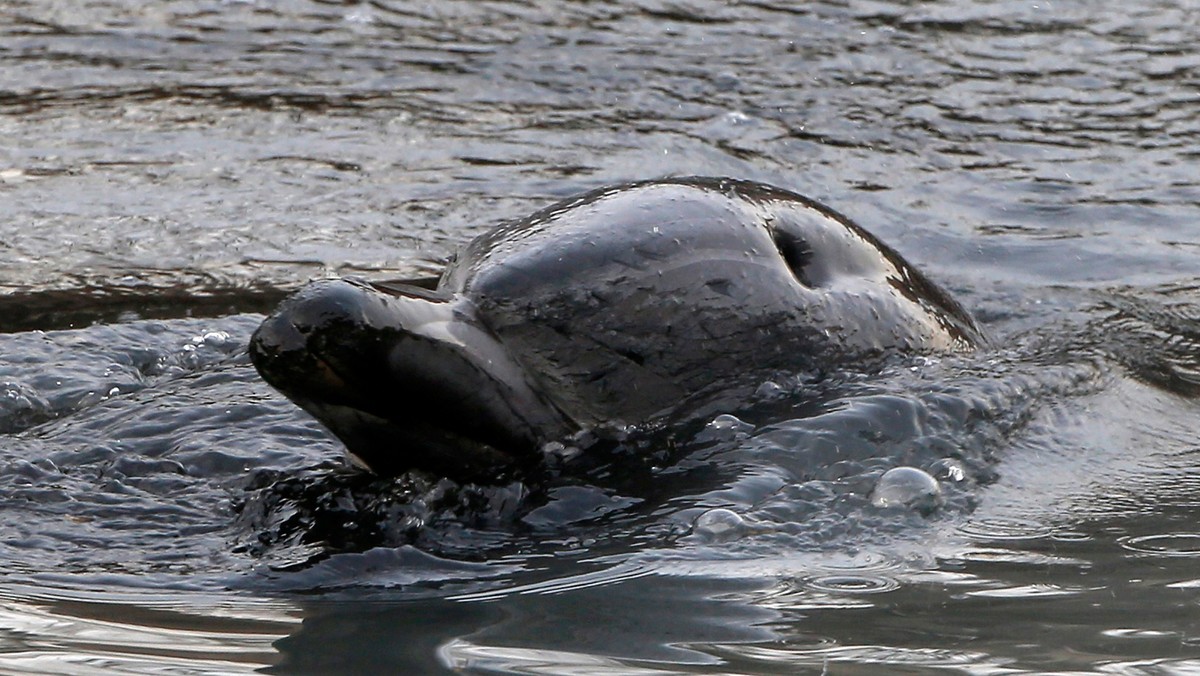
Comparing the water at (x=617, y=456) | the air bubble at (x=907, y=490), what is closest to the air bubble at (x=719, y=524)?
the water at (x=617, y=456)

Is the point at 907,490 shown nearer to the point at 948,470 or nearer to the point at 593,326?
the point at 948,470

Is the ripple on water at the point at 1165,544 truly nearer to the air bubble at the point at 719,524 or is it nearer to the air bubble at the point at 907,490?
the air bubble at the point at 907,490

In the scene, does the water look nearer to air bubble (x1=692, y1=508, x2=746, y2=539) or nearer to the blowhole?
air bubble (x1=692, y1=508, x2=746, y2=539)

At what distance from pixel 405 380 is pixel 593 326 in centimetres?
51

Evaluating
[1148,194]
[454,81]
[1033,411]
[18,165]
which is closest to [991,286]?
[1148,194]

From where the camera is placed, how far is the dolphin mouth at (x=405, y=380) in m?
2.87

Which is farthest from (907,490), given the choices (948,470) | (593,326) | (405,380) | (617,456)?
(405,380)

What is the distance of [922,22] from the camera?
8219 mm

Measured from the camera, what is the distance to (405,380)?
2973mm

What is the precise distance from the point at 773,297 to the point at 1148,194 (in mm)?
3380

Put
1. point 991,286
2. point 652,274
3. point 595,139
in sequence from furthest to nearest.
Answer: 1. point 595,139
2. point 991,286
3. point 652,274

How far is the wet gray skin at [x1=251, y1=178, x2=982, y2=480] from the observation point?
9.65 ft

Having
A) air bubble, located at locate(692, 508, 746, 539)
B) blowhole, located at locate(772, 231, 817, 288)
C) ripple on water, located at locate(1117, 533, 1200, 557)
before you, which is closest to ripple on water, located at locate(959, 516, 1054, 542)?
ripple on water, located at locate(1117, 533, 1200, 557)

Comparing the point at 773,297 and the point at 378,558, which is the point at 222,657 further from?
the point at 773,297
